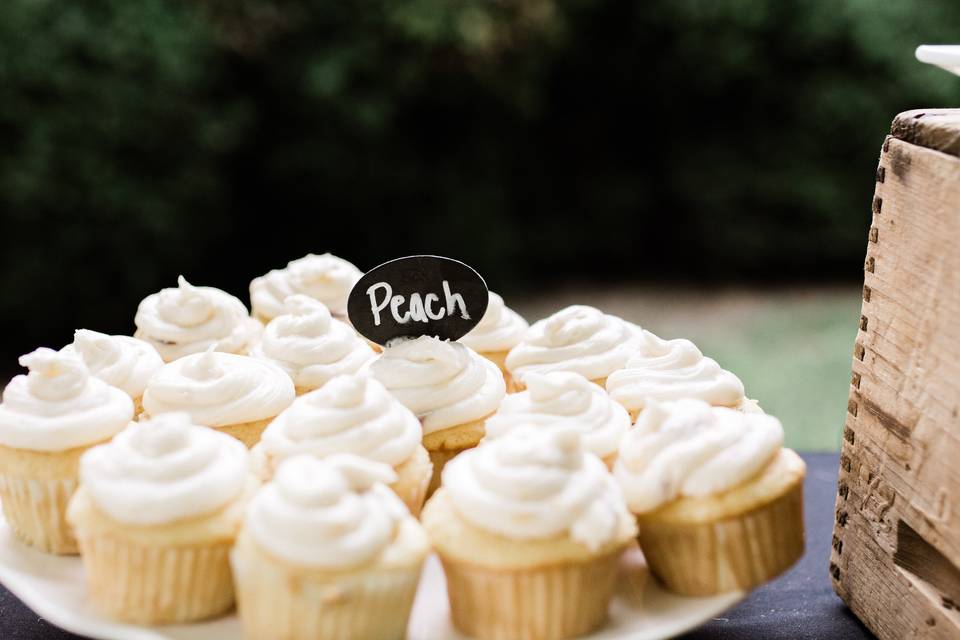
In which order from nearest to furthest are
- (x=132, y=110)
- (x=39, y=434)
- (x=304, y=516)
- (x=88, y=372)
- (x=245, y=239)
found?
1. (x=304, y=516)
2. (x=39, y=434)
3. (x=88, y=372)
4. (x=132, y=110)
5. (x=245, y=239)

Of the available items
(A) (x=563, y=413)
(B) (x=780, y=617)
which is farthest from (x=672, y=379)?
(B) (x=780, y=617)

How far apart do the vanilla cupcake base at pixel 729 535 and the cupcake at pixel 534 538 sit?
9cm

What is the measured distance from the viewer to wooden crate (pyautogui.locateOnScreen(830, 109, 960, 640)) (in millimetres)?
1699

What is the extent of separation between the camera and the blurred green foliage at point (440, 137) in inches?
175

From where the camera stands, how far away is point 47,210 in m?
4.46

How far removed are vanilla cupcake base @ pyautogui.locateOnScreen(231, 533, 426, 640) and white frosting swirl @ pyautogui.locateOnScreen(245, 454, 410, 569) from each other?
0.02 metres

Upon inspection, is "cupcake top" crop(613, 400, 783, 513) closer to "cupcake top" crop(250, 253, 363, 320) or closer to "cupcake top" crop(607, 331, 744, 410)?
"cupcake top" crop(607, 331, 744, 410)

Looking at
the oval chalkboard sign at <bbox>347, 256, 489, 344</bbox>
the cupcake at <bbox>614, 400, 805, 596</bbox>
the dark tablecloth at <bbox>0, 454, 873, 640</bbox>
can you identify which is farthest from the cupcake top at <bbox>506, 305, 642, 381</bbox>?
the dark tablecloth at <bbox>0, 454, 873, 640</bbox>

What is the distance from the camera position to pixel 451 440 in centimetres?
210

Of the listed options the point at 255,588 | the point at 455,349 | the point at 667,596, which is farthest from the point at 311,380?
the point at 667,596

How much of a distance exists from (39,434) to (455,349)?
2.58 feet

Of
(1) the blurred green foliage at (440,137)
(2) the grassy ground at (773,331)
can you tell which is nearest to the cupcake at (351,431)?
(1) the blurred green foliage at (440,137)

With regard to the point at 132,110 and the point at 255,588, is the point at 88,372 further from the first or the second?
the point at 132,110

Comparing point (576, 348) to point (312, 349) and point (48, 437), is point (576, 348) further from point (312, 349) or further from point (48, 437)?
point (48, 437)
